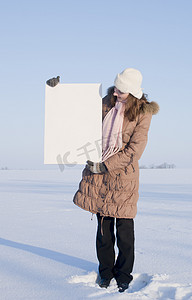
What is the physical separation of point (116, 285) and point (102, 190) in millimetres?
624

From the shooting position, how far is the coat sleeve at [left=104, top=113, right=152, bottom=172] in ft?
6.95

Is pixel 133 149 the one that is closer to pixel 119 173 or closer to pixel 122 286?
pixel 119 173

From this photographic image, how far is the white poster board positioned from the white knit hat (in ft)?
0.45

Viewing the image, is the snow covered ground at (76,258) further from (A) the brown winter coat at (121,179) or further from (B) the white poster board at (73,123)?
(B) the white poster board at (73,123)

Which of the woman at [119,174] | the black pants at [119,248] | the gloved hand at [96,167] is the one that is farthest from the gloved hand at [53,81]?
the black pants at [119,248]

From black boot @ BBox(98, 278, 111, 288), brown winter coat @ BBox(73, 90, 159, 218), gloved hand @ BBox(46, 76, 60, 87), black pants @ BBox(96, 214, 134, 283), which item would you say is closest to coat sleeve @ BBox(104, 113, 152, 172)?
brown winter coat @ BBox(73, 90, 159, 218)

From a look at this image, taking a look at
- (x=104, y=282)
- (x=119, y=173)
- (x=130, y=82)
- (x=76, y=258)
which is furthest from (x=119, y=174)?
(x=76, y=258)

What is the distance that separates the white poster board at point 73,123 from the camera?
2082 millimetres

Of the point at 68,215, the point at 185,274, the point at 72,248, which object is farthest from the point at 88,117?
the point at 68,215

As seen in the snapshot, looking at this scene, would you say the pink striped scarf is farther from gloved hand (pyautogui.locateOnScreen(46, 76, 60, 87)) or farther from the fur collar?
gloved hand (pyautogui.locateOnScreen(46, 76, 60, 87))

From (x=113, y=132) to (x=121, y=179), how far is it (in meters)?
0.30

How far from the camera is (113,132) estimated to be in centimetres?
216

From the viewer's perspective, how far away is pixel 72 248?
3.08 metres

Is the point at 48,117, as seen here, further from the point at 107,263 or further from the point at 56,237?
the point at 56,237
